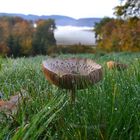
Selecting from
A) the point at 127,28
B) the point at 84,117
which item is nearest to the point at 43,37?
the point at 127,28

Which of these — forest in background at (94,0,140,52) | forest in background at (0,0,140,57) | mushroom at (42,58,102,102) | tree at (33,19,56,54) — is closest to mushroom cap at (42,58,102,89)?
mushroom at (42,58,102,102)

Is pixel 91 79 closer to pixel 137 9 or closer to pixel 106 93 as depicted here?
pixel 106 93

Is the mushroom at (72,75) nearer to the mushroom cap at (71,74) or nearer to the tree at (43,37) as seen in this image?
the mushroom cap at (71,74)

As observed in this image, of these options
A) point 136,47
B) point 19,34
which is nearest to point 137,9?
point 136,47

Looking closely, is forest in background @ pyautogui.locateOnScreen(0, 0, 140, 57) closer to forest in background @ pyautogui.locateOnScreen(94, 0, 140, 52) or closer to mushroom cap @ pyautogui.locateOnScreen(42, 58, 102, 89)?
forest in background @ pyautogui.locateOnScreen(94, 0, 140, 52)

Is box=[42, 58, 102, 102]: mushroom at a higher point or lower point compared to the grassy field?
higher

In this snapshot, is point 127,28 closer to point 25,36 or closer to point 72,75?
point 25,36
